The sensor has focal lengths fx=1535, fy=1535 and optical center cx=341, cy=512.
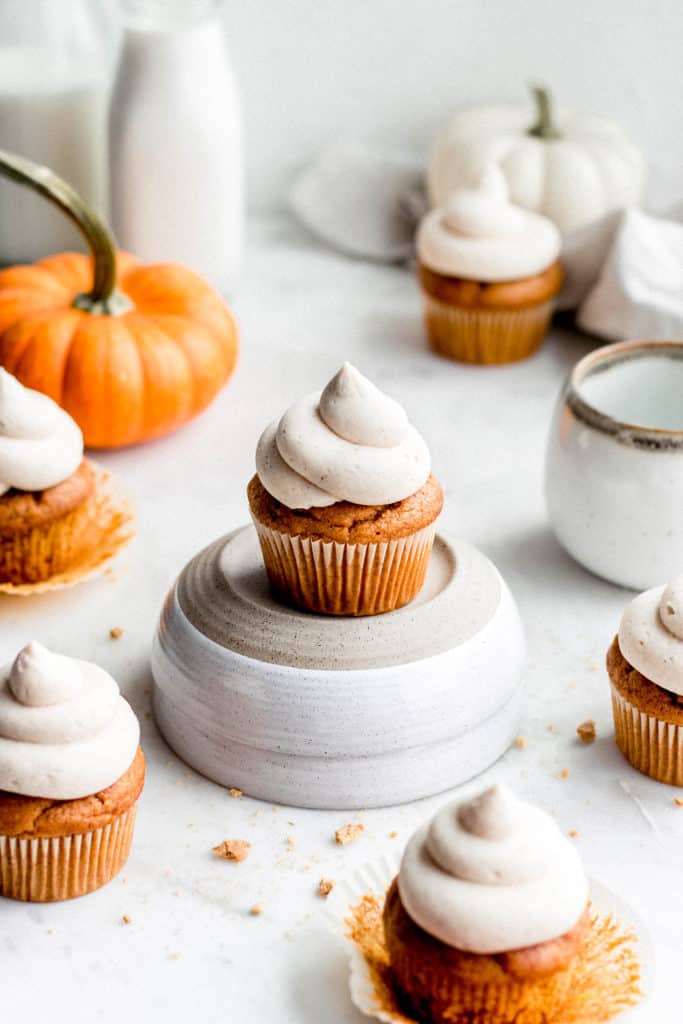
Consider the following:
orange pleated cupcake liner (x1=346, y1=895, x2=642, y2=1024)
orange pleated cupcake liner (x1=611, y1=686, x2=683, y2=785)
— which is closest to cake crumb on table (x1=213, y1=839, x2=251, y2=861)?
orange pleated cupcake liner (x1=346, y1=895, x2=642, y2=1024)

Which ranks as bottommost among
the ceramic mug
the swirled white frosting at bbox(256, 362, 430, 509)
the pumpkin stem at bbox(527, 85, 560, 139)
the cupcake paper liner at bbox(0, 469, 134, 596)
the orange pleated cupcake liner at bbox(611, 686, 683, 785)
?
the cupcake paper liner at bbox(0, 469, 134, 596)

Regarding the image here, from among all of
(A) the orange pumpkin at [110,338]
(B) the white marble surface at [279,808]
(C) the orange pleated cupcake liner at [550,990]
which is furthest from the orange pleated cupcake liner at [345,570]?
(A) the orange pumpkin at [110,338]

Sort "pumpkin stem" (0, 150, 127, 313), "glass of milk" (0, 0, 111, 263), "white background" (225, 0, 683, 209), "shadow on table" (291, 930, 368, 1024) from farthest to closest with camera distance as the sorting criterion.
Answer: "white background" (225, 0, 683, 209), "glass of milk" (0, 0, 111, 263), "pumpkin stem" (0, 150, 127, 313), "shadow on table" (291, 930, 368, 1024)

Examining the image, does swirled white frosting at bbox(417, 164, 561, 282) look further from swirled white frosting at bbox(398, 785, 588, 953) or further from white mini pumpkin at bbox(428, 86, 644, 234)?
swirled white frosting at bbox(398, 785, 588, 953)

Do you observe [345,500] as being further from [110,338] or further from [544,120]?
[544,120]

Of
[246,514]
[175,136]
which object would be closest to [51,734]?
[246,514]

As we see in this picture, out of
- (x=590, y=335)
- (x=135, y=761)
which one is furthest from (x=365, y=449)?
(x=590, y=335)
